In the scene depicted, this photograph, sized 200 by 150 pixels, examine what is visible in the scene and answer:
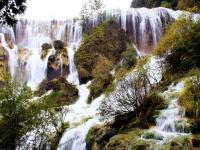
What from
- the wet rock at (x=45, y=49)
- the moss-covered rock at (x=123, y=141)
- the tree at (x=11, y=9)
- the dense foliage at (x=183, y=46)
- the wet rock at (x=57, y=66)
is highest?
the tree at (x=11, y=9)

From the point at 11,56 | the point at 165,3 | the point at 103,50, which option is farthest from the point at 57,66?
the point at 165,3

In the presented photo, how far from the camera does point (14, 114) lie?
21.3 m

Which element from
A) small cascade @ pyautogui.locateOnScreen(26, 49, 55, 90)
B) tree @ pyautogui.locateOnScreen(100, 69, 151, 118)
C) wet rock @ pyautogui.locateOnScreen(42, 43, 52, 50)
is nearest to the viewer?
tree @ pyautogui.locateOnScreen(100, 69, 151, 118)

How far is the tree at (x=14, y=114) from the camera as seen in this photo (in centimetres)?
2092

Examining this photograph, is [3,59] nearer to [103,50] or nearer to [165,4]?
[103,50]

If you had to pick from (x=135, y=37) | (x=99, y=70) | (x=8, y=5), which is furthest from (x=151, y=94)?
(x=135, y=37)

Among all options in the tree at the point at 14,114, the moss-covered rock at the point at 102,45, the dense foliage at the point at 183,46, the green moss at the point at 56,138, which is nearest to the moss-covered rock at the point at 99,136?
the green moss at the point at 56,138

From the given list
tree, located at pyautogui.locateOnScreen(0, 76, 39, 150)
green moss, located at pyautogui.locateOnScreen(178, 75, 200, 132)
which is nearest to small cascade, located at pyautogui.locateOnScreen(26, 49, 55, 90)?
tree, located at pyautogui.locateOnScreen(0, 76, 39, 150)

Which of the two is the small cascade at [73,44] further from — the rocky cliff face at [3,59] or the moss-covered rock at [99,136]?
the moss-covered rock at [99,136]

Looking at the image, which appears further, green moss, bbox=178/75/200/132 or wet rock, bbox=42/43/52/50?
wet rock, bbox=42/43/52/50

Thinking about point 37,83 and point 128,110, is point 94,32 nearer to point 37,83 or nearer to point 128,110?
point 37,83

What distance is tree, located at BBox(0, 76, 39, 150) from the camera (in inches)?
824

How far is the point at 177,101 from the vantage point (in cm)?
2380

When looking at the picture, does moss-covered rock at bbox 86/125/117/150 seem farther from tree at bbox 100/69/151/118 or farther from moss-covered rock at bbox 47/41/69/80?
moss-covered rock at bbox 47/41/69/80
